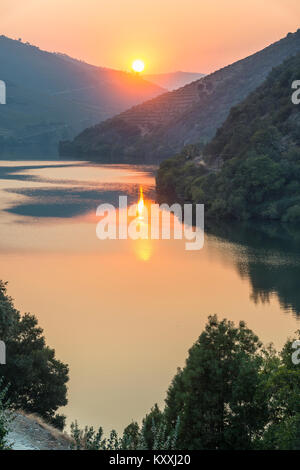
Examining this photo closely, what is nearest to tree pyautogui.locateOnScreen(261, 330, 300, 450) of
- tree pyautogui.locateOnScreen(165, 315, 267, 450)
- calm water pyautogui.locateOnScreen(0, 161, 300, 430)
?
tree pyautogui.locateOnScreen(165, 315, 267, 450)

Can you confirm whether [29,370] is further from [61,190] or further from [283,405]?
[61,190]

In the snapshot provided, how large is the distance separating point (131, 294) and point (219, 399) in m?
15.8

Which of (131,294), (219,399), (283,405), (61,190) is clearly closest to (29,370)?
(219,399)

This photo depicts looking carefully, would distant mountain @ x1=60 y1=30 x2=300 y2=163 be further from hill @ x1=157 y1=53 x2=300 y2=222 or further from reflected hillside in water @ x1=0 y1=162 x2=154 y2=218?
hill @ x1=157 y1=53 x2=300 y2=222

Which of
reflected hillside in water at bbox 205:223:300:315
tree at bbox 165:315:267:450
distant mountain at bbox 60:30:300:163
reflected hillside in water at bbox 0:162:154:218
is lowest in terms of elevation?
tree at bbox 165:315:267:450

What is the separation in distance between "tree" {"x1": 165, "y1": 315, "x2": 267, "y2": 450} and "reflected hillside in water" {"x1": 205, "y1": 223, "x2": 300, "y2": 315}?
527 inches

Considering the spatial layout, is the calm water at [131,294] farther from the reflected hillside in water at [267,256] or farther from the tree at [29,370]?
the tree at [29,370]

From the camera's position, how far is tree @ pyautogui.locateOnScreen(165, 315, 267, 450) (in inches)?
571

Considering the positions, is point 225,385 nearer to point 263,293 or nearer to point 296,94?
point 263,293

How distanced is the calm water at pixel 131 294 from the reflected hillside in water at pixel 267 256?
73 millimetres

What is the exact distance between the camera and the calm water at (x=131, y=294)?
2109 centimetres

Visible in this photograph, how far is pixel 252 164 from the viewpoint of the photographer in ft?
185
